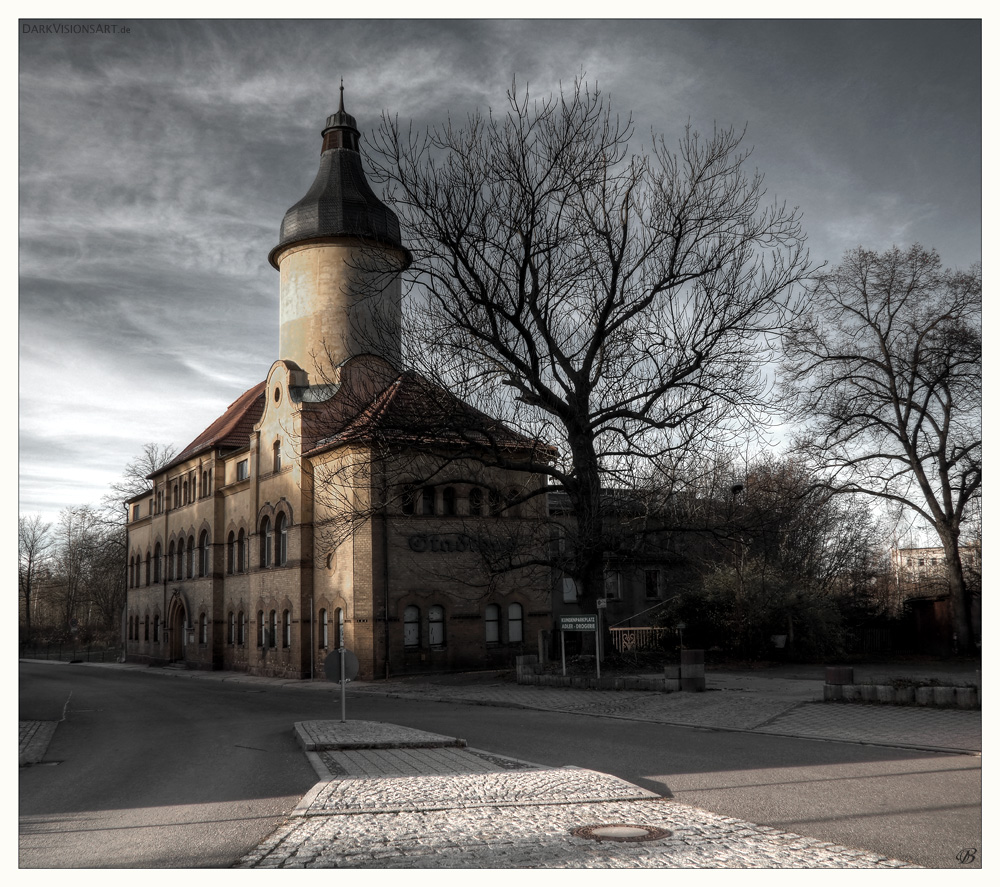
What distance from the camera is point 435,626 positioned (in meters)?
31.1

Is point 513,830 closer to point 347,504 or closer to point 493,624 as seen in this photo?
point 347,504

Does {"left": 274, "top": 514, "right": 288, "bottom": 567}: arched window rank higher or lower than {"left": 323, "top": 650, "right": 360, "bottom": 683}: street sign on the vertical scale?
higher

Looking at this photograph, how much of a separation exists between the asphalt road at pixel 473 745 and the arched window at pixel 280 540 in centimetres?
1667

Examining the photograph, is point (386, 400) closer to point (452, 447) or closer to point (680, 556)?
point (452, 447)

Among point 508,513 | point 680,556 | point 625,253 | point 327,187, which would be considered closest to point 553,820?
point 625,253

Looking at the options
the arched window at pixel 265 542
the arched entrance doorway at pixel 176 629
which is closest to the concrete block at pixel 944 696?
the arched window at pixel 265 542

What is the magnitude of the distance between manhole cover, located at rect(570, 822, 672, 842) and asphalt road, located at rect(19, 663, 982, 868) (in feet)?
3.44

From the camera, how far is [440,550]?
31.3 meters

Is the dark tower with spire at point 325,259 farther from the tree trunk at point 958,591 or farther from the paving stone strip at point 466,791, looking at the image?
the paving stone strip at point 466,791

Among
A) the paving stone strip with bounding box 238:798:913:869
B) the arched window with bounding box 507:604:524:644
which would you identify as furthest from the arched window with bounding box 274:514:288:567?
the paving stone strip with bounding box 238:798:913:869

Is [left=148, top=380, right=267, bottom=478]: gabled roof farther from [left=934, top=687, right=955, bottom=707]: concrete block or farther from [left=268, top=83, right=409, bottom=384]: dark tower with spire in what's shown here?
[left=934, top=687, right=955, bottom=707]: concrete block

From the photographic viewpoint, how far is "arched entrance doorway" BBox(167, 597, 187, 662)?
46.5m

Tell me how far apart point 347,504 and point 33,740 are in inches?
433

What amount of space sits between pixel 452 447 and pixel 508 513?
30.3 feet
